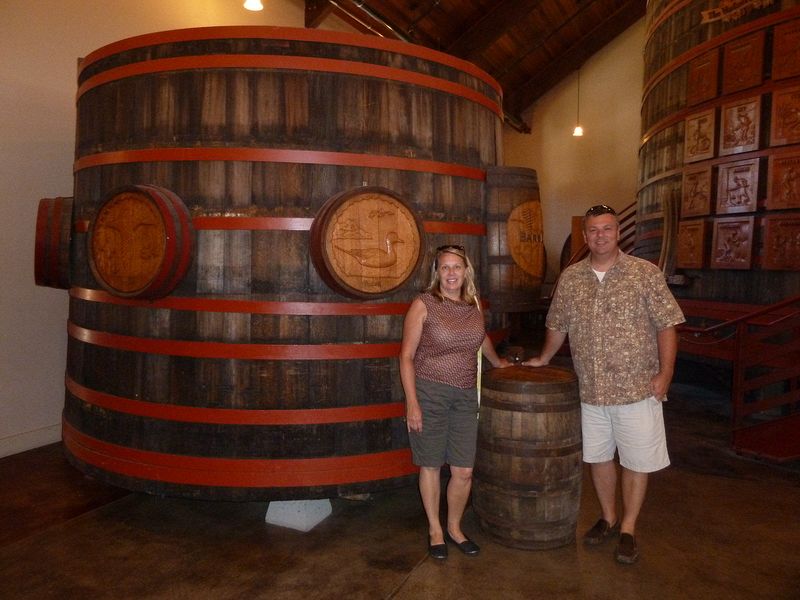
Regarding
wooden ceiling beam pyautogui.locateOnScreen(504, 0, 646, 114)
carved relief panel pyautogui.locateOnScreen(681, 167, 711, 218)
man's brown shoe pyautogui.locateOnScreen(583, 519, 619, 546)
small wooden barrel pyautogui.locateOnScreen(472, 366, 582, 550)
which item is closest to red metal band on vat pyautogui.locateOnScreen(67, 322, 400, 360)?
small wooden barrel pyautogui.locateOnScreen(472, 366, 582, 550)

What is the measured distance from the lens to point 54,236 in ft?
12.3

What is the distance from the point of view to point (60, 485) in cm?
392

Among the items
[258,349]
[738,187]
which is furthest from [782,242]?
[258,349]

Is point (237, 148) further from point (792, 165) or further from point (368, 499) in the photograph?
A: point (792, 165)

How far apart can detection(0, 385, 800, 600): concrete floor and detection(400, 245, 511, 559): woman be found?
0.29 meters

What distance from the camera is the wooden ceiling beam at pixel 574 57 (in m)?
13.2

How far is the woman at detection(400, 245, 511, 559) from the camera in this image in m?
2.96

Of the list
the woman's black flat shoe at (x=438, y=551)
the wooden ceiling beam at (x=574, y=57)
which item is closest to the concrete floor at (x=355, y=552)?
the woman's black flat shoe at (x=438, y=551)

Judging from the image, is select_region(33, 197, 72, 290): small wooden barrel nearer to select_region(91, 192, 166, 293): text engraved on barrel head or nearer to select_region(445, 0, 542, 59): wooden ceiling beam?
select_region(91, 192, 166, 293): text engraved on barrel head

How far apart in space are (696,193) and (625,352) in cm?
426

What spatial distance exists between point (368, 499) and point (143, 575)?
1.37 meters

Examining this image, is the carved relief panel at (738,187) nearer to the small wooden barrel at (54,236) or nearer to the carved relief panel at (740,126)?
the carved relief panel at (740,126)

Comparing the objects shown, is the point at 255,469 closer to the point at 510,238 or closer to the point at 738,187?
the point at 510,238

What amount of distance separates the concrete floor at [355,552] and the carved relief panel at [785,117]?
130 inches
